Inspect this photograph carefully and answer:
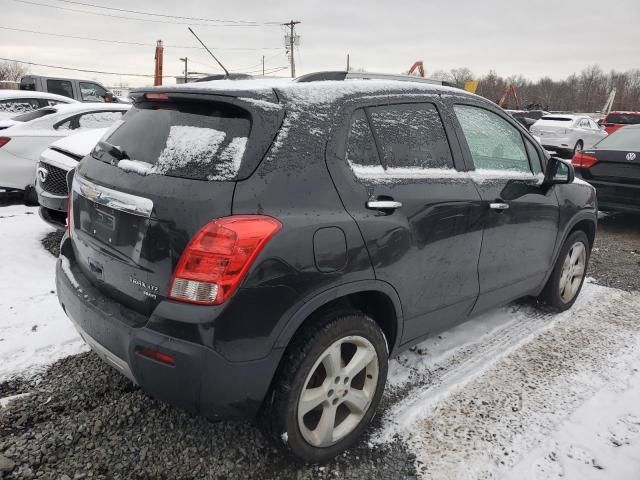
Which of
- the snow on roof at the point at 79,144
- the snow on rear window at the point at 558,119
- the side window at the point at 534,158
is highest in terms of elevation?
the snow on rear window at the point at 558,119

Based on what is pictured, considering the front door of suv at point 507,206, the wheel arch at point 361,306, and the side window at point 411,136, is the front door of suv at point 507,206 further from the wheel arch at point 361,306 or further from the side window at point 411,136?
the wheel arch at point 361,306

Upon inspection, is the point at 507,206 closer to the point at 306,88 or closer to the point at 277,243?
the point at 306,88

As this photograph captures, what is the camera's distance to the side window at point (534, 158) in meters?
3.50

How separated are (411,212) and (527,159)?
5.00 feet

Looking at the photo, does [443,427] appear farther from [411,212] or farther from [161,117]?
[161,117]

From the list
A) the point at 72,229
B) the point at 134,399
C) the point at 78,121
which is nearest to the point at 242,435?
the point at 134,399

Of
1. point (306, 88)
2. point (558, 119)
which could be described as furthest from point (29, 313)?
point (558, 119)

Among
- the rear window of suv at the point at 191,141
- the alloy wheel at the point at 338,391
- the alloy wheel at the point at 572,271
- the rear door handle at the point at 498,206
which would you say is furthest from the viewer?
the alloy wheel at the point at 572,271

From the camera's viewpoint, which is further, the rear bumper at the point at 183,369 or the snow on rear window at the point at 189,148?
the snow on rear window at the point at 189,148

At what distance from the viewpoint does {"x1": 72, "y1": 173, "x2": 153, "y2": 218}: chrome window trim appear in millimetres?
1979

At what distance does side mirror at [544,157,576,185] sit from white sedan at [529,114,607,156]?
13680 millimetres

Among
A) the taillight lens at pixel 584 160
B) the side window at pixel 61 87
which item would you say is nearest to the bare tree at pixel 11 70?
the side window at pixel 61 87

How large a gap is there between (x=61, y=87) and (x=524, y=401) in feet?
50.4

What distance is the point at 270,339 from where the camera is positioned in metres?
1.95
